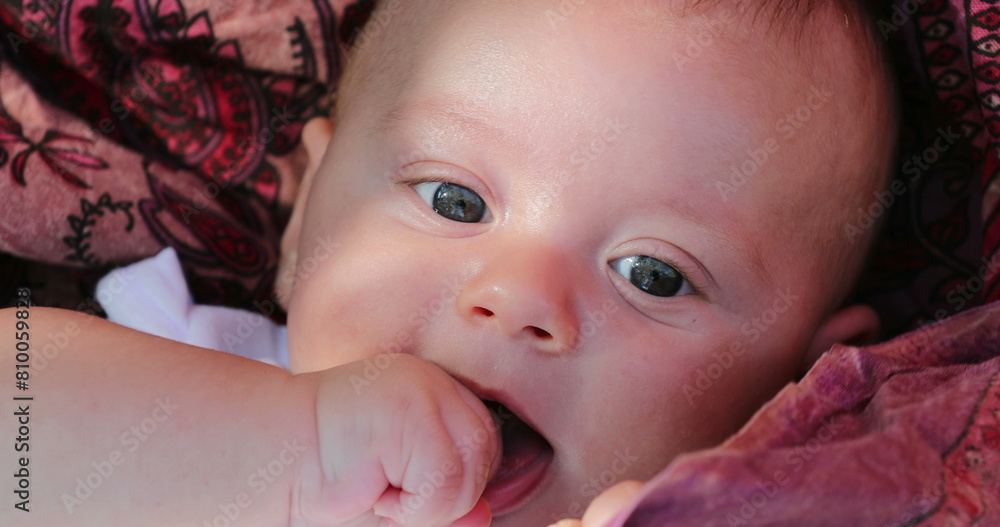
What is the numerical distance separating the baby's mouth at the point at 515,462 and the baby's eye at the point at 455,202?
26 cm

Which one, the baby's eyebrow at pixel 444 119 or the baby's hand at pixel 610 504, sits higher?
the baby's eyebrow at pixel 444 119

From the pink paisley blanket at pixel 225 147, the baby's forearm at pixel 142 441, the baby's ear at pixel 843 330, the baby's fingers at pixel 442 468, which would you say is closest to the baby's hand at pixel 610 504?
the baby's fingers at pixel 442 468

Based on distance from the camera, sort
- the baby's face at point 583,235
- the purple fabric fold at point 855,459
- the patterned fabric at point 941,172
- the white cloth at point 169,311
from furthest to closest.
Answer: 1. the white cloth at point 169,311
2. the patterned fabric at point 941,172
3. the baby's face at point 583,235
4. the purple fabric fold at point 855,459

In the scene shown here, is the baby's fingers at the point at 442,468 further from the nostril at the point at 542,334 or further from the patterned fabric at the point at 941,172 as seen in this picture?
the patterned fabric at the point at 941,172

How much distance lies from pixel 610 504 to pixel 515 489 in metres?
0.33

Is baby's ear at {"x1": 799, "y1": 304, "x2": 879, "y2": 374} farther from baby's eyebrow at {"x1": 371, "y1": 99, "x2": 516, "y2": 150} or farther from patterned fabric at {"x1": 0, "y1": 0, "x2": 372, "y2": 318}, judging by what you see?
patterned fabric at {"x1": 0, "y1": 0, "x2": 372, "y2": 318}

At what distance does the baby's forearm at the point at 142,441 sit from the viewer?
101 cm

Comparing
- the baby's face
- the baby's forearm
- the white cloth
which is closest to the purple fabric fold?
the baby's face

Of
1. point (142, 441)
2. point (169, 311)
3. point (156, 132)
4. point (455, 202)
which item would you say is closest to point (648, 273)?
point (455, 202)

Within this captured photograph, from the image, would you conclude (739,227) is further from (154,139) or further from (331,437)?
(154,139)

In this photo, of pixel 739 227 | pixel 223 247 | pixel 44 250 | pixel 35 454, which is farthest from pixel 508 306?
pixel 44 250

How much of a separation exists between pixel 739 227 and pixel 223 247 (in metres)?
1.00

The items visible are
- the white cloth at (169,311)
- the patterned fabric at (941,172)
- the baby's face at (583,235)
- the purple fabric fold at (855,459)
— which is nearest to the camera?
the purple fabric fold at (855,459)

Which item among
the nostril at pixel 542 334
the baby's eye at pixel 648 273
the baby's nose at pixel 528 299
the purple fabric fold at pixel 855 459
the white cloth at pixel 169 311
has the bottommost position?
the white cloth at pixel 169 311
